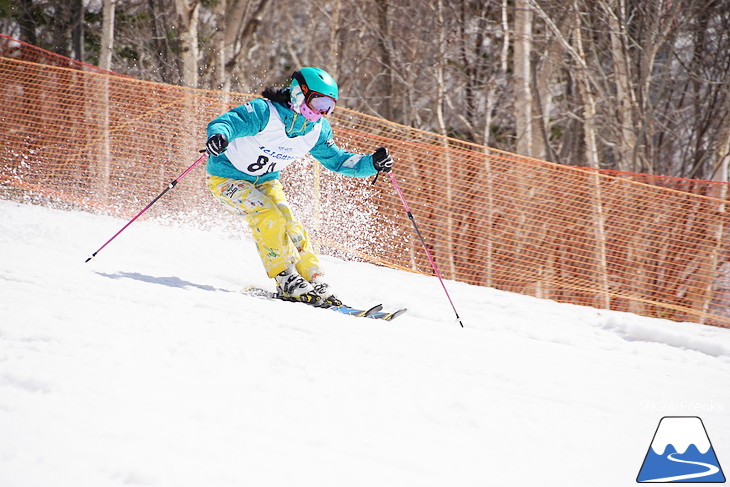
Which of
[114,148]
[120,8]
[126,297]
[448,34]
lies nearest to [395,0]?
[448,34]

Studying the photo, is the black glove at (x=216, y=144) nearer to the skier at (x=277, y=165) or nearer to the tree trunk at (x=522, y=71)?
the skier at (x=277, y=165)

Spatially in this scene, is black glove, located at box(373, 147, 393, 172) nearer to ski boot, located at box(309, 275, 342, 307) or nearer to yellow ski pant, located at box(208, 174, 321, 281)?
yellow ski pant, located at box(208, 174, 321, 281)

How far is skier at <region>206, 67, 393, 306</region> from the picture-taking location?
411cm

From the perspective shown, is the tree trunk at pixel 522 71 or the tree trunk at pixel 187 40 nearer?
the tree trunk at pixel 522 71

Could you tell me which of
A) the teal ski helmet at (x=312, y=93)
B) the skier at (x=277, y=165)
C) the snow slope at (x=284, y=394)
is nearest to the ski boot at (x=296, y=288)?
the skier at (x=277, y=165)

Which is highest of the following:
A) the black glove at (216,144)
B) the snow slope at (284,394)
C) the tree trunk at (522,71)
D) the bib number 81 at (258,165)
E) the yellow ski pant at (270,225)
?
the tree trunk at (522,71)

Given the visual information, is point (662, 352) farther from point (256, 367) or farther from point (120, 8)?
point (120, 8)

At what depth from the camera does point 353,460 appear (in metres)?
2.04

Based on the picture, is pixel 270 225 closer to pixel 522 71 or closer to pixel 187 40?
pixel 522 71

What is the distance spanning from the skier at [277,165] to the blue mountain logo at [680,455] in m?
2.15

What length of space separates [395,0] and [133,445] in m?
13.3

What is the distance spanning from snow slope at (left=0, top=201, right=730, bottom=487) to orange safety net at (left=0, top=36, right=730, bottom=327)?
2.89m

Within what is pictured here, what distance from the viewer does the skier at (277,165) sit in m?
4.11

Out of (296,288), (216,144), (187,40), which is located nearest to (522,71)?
(187,40)
